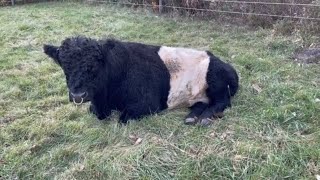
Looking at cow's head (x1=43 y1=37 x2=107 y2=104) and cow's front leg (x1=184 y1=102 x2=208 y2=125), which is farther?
cow's front leg (x1=184 y1=102 x2=208 y2=125)

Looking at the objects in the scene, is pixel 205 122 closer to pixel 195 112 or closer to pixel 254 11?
pixel 195 112

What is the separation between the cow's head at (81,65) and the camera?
3.74 meters

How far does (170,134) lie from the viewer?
13.1ft

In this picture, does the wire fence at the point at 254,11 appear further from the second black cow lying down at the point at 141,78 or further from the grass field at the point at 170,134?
the second black cow lying down at the point at 141,78

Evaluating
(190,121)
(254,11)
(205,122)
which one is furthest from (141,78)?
(254,11)

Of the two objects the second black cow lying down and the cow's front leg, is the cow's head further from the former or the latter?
the cow's front leg

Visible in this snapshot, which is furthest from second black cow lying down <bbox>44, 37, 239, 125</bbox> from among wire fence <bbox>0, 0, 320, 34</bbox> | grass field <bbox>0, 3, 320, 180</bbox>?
wire fence <bbox>0, 0, 320, 34</bbox>

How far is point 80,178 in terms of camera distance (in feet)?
11.1

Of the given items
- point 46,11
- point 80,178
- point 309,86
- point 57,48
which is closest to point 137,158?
point 80,178

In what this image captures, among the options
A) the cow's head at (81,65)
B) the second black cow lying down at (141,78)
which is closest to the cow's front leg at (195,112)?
the second black cow lying down at (141,78)

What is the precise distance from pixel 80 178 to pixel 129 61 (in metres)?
1.45

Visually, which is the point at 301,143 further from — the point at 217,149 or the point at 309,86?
the point at 309,86

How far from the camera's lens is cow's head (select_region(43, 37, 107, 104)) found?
374cm

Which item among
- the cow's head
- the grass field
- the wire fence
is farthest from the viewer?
the wire fence
